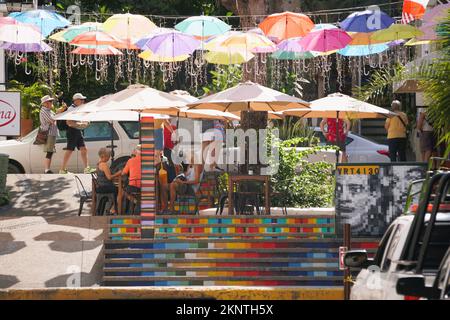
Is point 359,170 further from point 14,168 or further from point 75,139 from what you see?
point 14,168

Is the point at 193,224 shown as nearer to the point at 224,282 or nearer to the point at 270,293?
the point at 224,282

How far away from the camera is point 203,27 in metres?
21.4

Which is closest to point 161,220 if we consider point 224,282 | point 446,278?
point 224,282

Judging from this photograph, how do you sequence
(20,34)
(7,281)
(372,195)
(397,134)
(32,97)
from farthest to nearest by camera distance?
(32,97), (397,134), (20,34), (372,195), (7,281)

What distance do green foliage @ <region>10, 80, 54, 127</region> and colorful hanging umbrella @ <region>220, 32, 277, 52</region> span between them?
8.21m

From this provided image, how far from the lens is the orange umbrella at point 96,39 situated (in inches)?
811

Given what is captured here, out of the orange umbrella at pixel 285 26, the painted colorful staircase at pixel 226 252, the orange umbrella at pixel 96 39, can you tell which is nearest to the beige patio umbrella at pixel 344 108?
the orange umbrella at pixel 285 26

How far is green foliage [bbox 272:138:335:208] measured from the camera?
18.5m

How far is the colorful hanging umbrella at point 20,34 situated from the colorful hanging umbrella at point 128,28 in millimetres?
1505

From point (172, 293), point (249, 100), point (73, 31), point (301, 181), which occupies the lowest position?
point (172, 293)

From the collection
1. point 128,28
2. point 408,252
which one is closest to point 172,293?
point 408,252

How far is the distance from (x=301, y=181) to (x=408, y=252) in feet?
38.5

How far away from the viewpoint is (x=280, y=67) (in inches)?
1008
